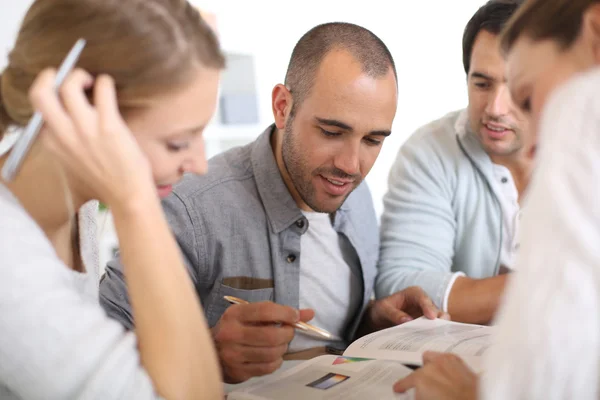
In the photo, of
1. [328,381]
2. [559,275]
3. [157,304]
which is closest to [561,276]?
[559,275]

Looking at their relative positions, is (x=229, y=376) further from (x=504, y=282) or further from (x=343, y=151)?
(x=504, y=282)

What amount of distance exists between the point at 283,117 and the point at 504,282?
665 millimetres

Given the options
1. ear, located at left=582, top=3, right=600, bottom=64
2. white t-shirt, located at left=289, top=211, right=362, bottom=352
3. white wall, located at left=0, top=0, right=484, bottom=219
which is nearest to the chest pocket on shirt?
white t-shirt, located at left=289, top=211, right=362, bottom=352

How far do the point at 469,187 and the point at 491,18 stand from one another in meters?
0.47

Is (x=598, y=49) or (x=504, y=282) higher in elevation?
(x=598, y=49)

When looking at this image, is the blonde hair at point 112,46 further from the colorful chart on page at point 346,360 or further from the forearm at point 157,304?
the colorful chart on page at point 346,360

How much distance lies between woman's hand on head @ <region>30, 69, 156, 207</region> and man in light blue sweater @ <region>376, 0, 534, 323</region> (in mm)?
963

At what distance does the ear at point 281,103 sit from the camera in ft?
4.37

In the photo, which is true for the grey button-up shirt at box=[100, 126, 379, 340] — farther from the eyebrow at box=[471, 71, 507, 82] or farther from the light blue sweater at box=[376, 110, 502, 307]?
the eyebrow at box=[471, 71, 507, 82]

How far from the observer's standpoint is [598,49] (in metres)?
0.51

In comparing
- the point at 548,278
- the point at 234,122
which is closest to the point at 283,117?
the point at 548,278

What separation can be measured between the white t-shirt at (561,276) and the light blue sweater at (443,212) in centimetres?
104

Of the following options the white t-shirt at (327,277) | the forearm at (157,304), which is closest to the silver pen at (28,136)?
the forearm at (157,304)

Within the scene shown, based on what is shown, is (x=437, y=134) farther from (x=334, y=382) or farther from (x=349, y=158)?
(x=334, y=382)
